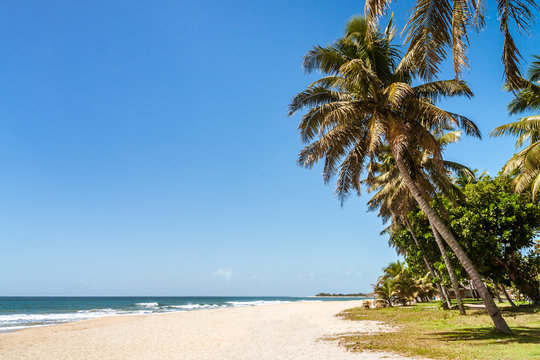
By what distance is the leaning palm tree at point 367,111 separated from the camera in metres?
9.67

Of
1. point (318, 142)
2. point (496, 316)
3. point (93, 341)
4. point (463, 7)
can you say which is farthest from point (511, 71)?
point (93, 341)

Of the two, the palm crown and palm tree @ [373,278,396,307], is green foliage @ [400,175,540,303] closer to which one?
the palm crown

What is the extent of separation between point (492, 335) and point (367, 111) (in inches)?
293

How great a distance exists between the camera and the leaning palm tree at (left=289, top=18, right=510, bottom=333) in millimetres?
9672

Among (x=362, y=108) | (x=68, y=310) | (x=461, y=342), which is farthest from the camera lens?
(x=68, y=310)

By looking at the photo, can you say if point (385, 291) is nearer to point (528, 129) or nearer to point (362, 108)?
point (528, 129)

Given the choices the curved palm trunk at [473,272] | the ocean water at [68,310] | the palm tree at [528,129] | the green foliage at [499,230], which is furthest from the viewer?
the ocean water at [68,310]

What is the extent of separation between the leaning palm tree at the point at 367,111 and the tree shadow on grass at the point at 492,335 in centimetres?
186

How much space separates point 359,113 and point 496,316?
709 cm

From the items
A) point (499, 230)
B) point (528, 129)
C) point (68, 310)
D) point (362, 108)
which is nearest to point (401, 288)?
point (499, 230)

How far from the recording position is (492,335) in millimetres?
8547

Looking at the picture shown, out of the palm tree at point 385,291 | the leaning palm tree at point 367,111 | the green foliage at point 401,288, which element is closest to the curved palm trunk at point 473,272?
the leaning palm tree at point 367,111

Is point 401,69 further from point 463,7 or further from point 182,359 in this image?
point 182,359

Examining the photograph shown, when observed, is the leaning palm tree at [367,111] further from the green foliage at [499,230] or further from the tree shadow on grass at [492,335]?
the green foliage at [499,230]
